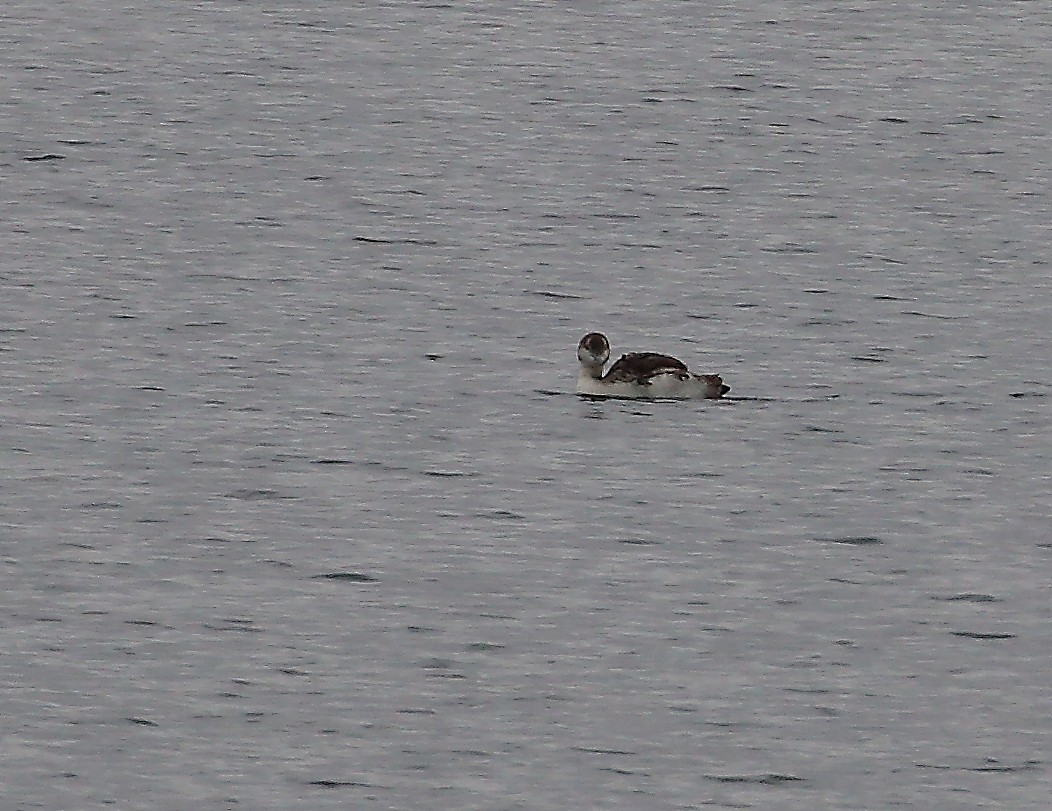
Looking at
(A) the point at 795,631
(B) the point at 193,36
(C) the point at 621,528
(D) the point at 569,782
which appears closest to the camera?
(D) the point at 569,782

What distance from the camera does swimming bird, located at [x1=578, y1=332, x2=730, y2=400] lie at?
2411cm

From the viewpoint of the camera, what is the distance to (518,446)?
885 inches

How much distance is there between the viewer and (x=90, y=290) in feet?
91.4

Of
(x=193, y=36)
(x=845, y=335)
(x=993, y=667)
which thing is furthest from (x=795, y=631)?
(x=193, y=36)

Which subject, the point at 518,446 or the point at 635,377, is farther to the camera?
the point at 635,377

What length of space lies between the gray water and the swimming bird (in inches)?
7.4

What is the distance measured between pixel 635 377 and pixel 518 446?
2270 millimetres

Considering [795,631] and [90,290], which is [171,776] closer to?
[795,631]

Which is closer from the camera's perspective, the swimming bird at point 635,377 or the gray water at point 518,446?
the gray water at point 518,446

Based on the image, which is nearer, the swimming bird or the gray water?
the gray water

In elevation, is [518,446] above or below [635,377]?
below

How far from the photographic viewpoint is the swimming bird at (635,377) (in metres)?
24.1

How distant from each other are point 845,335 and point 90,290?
26.0ft

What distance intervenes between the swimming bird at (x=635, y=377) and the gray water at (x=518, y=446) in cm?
19
